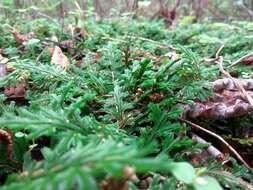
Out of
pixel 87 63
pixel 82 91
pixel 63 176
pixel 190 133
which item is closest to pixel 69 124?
pixel 63 176

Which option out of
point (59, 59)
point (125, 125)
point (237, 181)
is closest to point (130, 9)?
point (59, 59)

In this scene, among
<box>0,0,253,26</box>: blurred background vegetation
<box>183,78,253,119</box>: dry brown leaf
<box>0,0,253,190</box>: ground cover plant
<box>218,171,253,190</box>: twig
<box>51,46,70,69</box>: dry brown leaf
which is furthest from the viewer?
<box>0,0,253,26</box>: blurred background vegetation

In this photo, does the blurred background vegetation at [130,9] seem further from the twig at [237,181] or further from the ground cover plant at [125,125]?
the twig at [237,181]

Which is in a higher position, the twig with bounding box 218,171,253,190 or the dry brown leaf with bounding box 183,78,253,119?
the dry brown leaf with bounding box 183,78,253,119

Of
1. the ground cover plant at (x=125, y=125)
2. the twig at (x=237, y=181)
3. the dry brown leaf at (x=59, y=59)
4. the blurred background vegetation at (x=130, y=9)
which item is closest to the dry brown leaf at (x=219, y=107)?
the ground cover plant at (x=125, y=125)

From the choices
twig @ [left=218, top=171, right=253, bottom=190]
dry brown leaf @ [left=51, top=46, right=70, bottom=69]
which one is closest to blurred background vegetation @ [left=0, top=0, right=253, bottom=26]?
dry brown leaf @ [left=51, top=46, right=70, bottom=69]

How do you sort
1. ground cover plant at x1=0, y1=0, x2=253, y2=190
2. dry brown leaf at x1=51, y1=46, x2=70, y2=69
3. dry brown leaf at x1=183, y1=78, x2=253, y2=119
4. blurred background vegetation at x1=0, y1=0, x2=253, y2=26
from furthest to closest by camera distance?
blurred background vegetation at x1=0, y1=0, x2=253, y2=26 → dry brown leaf at x1=51, y1=46, x2=70, y2=69 → dry brown leaf at x1=183, y1=78, x2=253, y2=119 → ground cover plant at x1=0, y1=0, x2=253, y2=190

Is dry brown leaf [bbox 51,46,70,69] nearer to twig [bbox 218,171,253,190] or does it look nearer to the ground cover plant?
the ground cover plant
